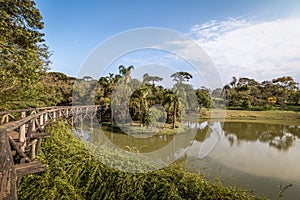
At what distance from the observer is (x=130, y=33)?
7.62 metres

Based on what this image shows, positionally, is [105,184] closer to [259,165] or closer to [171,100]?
[259,165]

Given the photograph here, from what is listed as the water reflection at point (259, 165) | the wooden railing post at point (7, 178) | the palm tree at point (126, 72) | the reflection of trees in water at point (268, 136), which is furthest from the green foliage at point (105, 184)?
the palm tree at point (126, 72)

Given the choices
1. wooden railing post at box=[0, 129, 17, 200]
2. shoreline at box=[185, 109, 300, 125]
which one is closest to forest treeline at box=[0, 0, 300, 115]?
shoreline at box=[185, 109, 300, 125]

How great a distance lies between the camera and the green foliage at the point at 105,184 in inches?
128

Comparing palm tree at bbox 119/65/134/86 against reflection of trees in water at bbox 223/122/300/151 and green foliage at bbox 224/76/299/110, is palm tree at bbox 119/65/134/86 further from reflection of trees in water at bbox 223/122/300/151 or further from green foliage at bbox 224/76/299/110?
green foliage at bbox 224/76/299/110

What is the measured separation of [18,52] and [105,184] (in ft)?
17.3

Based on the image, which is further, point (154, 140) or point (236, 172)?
point (154, 140)

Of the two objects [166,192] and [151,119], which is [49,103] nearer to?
[151,119]

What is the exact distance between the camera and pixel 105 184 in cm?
376

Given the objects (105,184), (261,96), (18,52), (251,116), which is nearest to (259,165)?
(105,184)

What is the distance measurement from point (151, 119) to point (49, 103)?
24.4ft

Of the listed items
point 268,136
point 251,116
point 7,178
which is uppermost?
point 7,178

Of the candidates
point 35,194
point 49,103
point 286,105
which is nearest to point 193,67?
point 35,194

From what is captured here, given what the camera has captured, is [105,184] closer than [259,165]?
Yes
